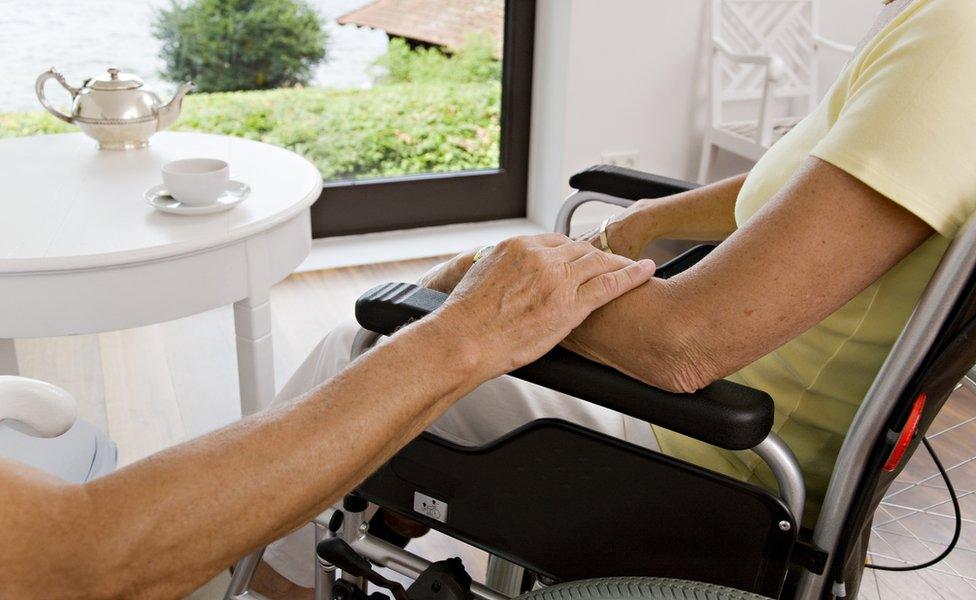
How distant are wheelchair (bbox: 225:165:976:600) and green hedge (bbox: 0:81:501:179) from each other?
82.5 inches

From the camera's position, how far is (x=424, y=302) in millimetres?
956

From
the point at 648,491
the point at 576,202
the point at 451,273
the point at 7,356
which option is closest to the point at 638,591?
the point at 648,491

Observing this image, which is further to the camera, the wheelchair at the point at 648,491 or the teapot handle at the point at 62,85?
the teapot handle at the point at 62,85

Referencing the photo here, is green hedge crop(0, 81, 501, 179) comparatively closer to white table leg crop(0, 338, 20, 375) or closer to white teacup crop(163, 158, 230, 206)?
white table leg crop(0, 338, 20, 375)

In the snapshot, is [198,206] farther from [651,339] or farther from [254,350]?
[651,339]

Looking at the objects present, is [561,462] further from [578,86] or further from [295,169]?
[578,86]

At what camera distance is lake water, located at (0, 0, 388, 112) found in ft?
8.57

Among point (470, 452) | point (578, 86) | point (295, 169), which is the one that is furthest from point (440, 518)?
point (578, 86)

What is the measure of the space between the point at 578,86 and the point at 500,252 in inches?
84.5

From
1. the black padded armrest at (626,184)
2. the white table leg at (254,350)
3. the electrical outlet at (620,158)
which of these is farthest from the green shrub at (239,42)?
the black padded armrest at (626,184)

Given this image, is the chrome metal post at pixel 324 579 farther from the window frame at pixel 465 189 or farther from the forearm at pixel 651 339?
the window frame at pixel 465 189

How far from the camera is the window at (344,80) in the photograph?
2.71 m

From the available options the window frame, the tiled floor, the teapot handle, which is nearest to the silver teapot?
the teapot handle

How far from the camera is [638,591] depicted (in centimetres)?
86
